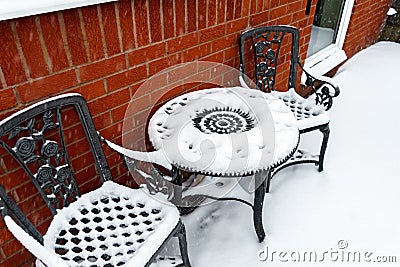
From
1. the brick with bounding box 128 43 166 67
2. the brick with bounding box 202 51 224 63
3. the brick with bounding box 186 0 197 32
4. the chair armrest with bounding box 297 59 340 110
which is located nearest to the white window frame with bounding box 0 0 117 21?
the brick with bounding box 128 43 166 67

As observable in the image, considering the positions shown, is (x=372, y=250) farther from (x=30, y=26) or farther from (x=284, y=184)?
(x=30, y=26)

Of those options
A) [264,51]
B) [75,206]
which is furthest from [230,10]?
[75,206]

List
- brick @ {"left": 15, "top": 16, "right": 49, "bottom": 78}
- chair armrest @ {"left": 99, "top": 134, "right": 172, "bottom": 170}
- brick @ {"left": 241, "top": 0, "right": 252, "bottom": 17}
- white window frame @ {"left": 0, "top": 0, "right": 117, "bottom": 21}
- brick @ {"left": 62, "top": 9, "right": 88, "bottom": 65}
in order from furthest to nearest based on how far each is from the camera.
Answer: brick @ {"left": 241, "top": 0, "right": 252, "bottom": 17} → chair armrest @ {"left": 99, "top": 134, "right": 172, "bottom": 170} → brick @ {"left": 62, "top": 9, "right": 88, "bottom": 65} → brick @ {"left": 15, "top": 16, "right": 49, "bottom": 78} → white window frame @ {"left": 0, "top": 0, "right": 117, "bottom": 21}

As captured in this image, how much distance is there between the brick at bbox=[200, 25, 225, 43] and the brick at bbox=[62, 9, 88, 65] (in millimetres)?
746

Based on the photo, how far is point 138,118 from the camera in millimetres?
1816

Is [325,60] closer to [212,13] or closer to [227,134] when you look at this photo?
[212,13]

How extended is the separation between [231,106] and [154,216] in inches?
30.6

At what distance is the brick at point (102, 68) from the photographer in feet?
4.74

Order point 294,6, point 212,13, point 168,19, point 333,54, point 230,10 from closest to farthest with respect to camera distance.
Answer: point 168,19, point 212,13, point 230,10, point 294,6, point 333,54

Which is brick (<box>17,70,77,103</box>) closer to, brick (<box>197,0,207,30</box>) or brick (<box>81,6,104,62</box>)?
brick (<box>81,6,104,62</box>)

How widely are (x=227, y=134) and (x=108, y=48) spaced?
69 cm

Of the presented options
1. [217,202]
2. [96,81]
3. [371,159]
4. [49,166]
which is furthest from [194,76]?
[371,159]

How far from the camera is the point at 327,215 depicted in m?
2.11

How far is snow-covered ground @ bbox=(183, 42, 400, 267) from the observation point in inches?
73.0
